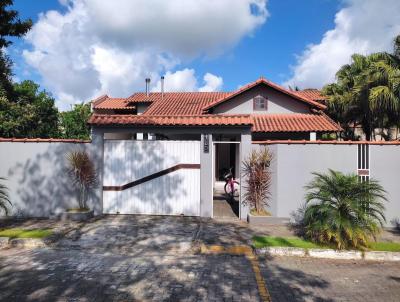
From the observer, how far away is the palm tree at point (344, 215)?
7184 millimetres

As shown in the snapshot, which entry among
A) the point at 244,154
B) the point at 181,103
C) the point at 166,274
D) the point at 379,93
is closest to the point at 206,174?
the point at 244,154

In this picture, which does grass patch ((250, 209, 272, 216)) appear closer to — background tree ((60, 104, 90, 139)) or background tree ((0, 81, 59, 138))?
background tree ((0, 81, 59, 138))

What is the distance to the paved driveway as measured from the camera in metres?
5.24

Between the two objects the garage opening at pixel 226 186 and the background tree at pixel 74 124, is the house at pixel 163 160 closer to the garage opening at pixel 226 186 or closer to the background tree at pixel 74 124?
the garage opening at pixel 226 186

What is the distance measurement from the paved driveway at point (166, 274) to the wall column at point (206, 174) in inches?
76.5

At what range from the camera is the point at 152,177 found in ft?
34.9

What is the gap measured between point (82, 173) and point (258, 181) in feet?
17.1

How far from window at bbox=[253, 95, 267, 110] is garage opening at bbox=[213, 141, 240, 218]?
2603 millimetres

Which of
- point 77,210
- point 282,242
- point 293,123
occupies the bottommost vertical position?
point 282,242

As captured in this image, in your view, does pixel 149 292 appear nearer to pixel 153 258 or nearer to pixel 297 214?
pixel 153 258

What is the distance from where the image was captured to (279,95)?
18.2 metres

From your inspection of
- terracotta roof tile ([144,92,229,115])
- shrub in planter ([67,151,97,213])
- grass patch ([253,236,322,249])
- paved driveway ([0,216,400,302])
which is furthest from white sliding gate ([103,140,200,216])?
terracotta roof tile ([144,92,229,115])

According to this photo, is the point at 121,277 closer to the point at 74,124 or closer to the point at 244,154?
the point at 244,154

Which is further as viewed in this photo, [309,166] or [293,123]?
[293,123]
